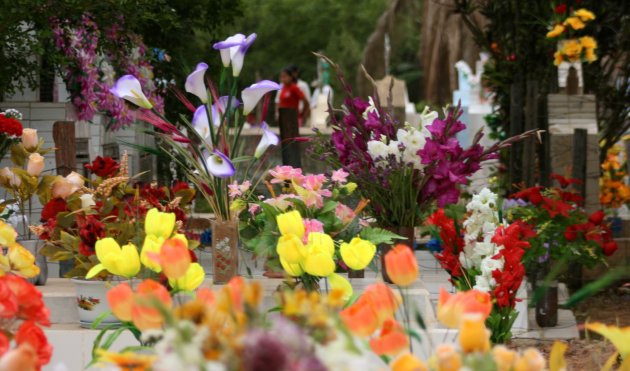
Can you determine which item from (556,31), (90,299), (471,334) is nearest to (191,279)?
(471,334)

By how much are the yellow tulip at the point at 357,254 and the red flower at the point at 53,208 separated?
2020 mm

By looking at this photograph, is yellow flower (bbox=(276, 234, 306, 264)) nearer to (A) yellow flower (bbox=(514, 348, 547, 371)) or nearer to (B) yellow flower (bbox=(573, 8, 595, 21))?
(A) yellow flower (bbox=(514, 348, 547, 371))

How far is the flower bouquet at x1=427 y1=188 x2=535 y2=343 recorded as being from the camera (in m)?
5.20

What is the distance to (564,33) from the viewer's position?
10.4m

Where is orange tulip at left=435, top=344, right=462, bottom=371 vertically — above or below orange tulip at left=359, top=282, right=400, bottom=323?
below

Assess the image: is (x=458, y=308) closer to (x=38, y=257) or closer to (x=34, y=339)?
(x=34, y=339)

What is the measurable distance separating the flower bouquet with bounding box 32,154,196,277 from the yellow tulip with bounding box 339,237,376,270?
1306mm

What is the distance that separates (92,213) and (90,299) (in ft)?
1.17

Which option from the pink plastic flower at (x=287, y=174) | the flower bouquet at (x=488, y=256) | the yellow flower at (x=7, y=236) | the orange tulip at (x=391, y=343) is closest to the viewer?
the orange tulip at (x=391, y=343)

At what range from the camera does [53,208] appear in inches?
188

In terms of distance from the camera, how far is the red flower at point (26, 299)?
219 cm

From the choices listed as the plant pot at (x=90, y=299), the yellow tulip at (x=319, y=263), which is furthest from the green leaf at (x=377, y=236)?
the yellow tulip at (x=319, y=263)

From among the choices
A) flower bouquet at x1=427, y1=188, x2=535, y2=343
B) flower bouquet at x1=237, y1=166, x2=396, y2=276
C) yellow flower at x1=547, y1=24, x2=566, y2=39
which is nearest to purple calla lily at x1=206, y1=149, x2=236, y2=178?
flower bouquet at x1=237, y1=166, x2=396, y2=276

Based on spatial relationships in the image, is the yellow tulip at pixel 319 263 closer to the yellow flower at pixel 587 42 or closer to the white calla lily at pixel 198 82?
the white calla lily at pixel 198 82
